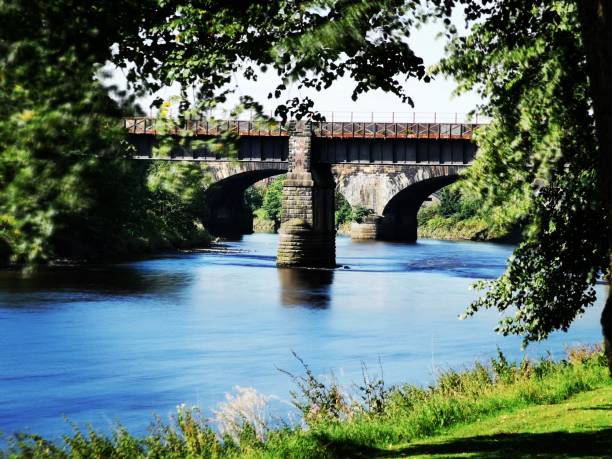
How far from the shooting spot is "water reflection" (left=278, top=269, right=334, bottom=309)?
4075 centimetres

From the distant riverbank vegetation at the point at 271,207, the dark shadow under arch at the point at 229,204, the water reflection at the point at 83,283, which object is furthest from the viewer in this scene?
the distant riverbank vegetation at the point at 271,207

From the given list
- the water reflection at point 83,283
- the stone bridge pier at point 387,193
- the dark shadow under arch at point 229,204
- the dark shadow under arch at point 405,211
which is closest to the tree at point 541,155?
the water reflection at point 83,283

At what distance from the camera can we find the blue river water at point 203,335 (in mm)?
21469

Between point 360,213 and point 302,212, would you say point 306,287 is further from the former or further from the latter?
point 360,213

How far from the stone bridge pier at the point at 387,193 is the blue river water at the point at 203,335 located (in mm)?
36614

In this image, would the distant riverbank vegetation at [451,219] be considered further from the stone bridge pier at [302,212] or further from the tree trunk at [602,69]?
the tree trunk at [602,69]

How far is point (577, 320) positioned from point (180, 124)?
26.7 m

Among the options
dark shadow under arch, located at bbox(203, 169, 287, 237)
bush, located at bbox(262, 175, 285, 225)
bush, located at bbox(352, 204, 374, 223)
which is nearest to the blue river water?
dark shadow under arch, located at bbox(203, 169, 287, 237)

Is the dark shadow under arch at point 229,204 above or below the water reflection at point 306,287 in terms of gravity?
above

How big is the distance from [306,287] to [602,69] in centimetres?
3969

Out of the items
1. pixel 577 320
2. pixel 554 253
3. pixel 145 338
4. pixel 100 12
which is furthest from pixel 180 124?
pixel 577 320

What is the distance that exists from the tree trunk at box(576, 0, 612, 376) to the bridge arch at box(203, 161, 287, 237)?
74.2 metres

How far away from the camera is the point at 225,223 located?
9656cm

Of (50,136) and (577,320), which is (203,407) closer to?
(50,136)
